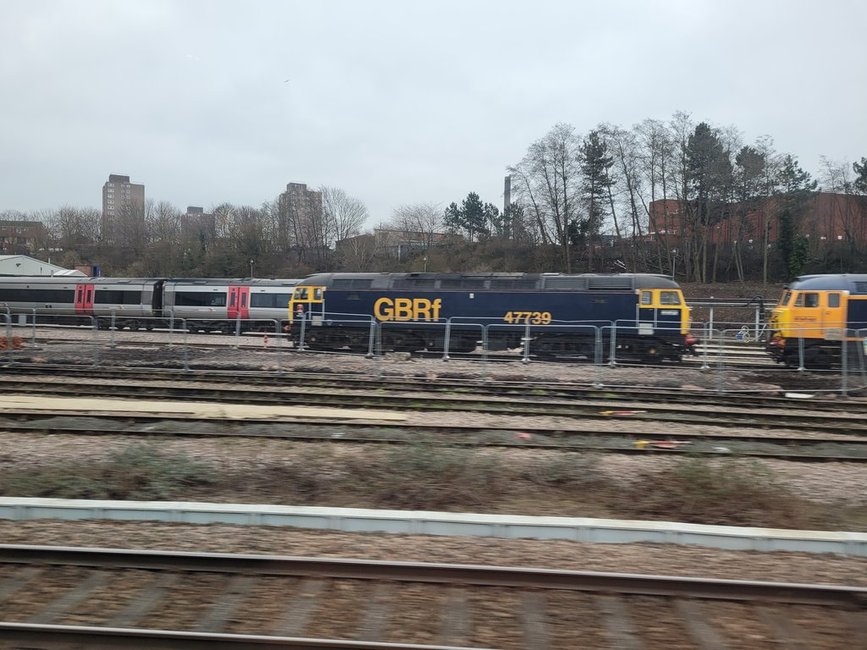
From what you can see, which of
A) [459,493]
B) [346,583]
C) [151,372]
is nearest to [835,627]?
[346,583]

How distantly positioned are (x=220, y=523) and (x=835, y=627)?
4.94 m

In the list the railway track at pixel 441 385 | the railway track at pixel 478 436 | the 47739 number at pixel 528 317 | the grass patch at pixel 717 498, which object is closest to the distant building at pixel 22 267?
the railway track at pixel 441 385

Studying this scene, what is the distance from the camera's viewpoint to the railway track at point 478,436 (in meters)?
9.35

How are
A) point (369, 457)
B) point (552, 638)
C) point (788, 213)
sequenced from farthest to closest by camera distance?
point (788, 213) < point (369, 457) < point (552, 638)

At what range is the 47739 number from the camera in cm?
2348

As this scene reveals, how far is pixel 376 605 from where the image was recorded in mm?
4219

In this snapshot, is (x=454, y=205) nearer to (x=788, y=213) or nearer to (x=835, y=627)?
(x=788, y=213)

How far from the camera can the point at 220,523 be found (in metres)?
5.81

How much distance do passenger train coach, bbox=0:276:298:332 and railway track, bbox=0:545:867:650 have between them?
29114 mm

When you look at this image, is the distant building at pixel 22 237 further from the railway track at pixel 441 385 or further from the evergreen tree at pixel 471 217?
the railway track at pixel 441 385

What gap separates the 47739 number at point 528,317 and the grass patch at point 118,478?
17182 mm

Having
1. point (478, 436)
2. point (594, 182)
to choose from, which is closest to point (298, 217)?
point (594, 182)

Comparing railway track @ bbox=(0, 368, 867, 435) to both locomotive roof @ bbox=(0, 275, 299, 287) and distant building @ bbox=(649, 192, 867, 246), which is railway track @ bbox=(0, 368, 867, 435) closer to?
locomotive roof @ bbox=(0, 275, 299, 287)

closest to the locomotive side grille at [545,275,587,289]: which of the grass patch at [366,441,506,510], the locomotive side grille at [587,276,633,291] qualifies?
the locomotive side grille at [587,276,633,291]
